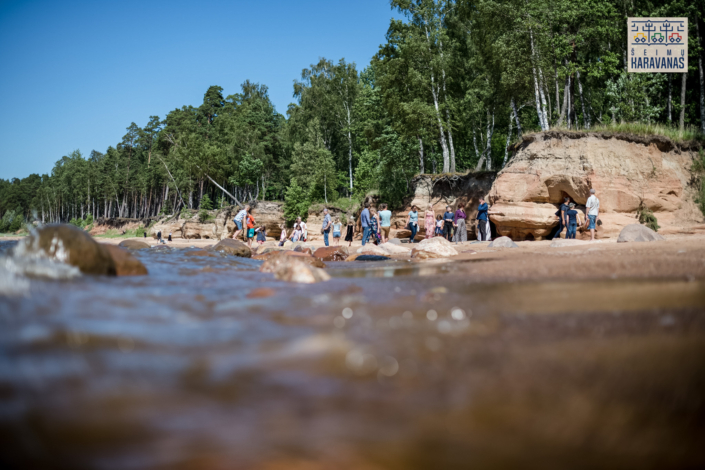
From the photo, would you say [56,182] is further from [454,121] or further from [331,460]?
[331,460]

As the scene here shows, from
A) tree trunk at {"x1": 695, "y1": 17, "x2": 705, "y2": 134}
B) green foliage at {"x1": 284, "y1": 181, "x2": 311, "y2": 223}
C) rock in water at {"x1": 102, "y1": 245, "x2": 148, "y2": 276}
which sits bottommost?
rock in water at {"x1": 102, "y1": 245, "x2": 148, "y2": 276}

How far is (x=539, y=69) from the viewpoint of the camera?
20.8m

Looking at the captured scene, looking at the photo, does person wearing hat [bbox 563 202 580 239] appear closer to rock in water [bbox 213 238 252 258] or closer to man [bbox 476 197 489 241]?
man [bbox 476 197 489 241]

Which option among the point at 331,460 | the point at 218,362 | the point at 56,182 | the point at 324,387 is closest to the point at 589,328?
the point at 324,387

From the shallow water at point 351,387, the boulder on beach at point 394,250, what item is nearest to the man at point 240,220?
the boulder on beach at point 394,250

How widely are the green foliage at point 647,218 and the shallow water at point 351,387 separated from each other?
633 inches

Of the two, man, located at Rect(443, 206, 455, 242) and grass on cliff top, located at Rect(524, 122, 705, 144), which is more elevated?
grass on cliff top, located at Rect(524, 122, 705, 144)

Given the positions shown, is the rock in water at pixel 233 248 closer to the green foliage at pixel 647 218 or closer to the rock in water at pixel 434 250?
the rock in water at pixel 434 250

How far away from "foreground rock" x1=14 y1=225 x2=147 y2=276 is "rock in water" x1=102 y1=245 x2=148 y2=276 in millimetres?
247

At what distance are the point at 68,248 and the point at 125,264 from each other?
80 centimetres

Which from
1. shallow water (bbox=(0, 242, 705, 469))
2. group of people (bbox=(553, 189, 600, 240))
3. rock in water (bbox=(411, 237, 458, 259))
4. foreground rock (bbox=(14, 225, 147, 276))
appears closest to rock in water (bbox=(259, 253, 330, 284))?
foreground rock (bbox=(14, 225, 147, 276))

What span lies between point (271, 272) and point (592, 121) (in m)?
34.6

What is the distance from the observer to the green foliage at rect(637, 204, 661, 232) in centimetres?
1584

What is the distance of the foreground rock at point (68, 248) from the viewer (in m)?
3.98
